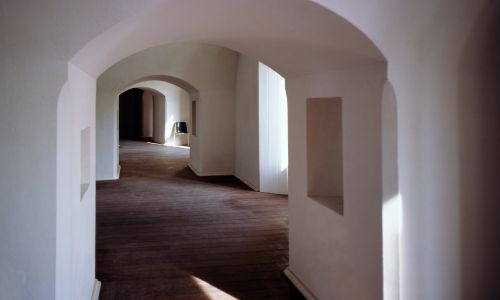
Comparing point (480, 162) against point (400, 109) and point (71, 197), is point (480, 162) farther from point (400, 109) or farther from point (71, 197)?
point (71, 197)

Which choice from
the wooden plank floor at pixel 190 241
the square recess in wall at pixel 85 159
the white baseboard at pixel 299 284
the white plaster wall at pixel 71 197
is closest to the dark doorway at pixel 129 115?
the wooden plank floor at pixel 190 241

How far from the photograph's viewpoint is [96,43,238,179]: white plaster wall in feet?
40.6

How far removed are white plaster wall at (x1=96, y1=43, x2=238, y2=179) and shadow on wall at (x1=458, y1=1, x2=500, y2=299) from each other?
9.82 m

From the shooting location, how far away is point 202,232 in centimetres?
726

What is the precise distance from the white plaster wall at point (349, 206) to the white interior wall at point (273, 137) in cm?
565

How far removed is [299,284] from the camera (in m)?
4.96

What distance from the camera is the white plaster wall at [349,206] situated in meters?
3.40

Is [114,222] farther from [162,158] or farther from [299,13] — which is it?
[162,158]

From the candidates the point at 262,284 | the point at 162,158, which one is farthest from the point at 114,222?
the point at 162,158

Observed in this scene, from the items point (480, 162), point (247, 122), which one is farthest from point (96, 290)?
point (247, 122)

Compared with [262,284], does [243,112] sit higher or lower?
higher

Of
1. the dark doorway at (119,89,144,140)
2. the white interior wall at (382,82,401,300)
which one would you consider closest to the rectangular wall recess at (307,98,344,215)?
the white interior wall at (382,82,401,300)

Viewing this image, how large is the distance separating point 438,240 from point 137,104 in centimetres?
2914

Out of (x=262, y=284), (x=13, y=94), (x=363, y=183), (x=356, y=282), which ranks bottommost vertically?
(x=262, y=284)
